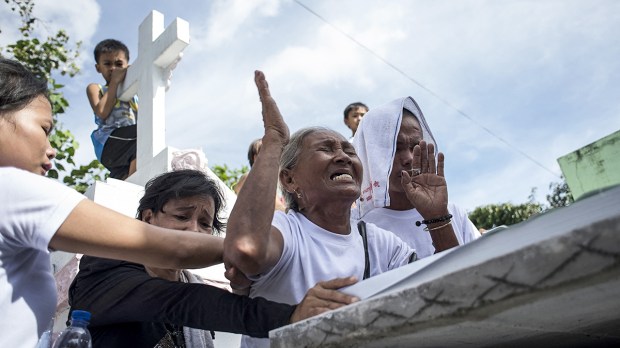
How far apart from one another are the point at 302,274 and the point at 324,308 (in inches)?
24.0

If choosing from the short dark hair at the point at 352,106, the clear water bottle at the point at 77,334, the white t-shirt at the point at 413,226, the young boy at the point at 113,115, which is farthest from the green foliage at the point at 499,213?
the clear water bottle at the point at 77,334

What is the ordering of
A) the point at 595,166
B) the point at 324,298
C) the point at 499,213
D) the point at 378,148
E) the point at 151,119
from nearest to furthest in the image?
the point at 324,298
the point at 595,166
the point at 378,148
the point at 151,119
the point at 499,213

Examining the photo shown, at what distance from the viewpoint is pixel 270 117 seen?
76.7 inches

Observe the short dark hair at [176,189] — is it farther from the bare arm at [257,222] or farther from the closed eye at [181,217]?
the bare arm at [257,222]

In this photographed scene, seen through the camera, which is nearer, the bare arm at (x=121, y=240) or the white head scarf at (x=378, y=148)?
the bare arm at (x=121, y=240)

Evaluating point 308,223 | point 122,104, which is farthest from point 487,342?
point 122,104

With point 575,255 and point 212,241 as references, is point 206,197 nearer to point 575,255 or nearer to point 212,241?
point 212,241

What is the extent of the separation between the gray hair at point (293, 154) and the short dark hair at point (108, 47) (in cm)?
326

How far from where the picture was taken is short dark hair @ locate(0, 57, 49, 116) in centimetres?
157

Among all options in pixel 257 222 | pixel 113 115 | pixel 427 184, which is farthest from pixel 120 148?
pixel 257 222

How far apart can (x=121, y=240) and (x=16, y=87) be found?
0.57 meters

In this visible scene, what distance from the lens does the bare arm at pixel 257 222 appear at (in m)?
1.62

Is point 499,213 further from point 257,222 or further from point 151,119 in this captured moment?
point 257,222

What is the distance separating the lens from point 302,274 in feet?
6.21
